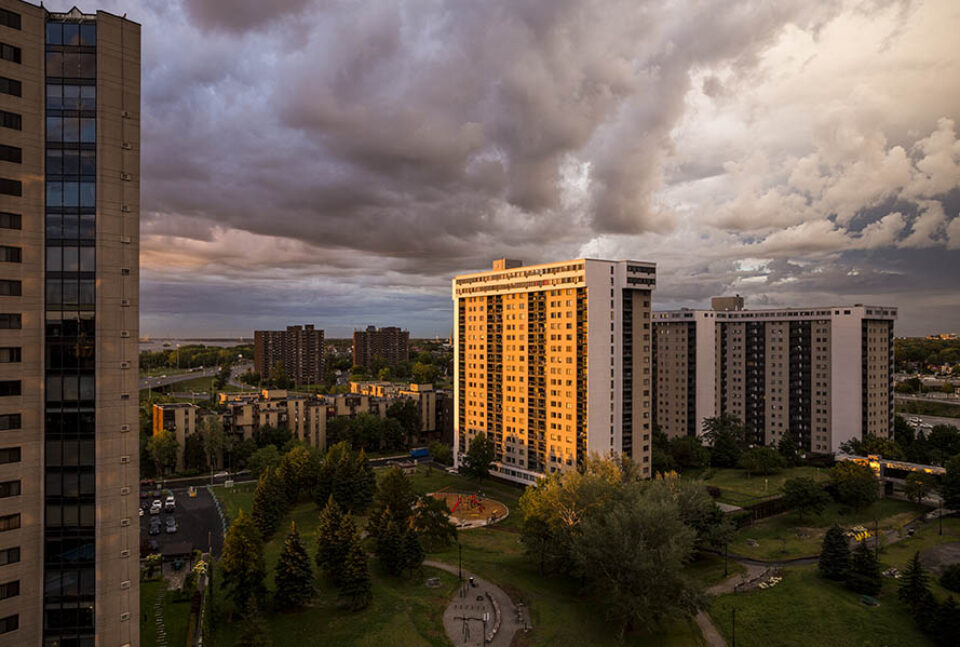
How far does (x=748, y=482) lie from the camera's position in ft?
278

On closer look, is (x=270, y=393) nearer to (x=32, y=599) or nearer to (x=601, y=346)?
(x=601, y=346)

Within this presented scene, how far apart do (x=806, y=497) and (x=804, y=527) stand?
376cm

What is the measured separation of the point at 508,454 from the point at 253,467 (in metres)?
40.2

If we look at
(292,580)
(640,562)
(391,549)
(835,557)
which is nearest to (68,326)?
(292,580)

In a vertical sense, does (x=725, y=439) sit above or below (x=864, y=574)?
above

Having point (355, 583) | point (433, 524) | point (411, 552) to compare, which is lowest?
point (411, 552)

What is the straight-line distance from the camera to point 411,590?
49469mm

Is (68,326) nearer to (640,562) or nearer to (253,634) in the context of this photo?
(253,634)

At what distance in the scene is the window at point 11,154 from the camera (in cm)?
2968

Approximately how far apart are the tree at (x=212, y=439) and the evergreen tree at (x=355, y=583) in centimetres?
5693

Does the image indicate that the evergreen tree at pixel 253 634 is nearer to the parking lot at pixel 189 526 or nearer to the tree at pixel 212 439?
the parking lot at pixel 189 526

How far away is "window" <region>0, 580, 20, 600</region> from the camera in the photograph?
2848cm

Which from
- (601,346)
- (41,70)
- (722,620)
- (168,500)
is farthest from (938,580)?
(168,500)

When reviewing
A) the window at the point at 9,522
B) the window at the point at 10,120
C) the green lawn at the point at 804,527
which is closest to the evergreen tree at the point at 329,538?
the window at the point at 9,522
